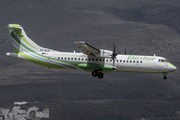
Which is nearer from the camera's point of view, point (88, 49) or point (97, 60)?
point (88, 49)

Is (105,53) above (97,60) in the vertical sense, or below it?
above

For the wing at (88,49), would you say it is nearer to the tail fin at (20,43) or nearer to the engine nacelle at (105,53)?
the engine nacelle at (105,53)

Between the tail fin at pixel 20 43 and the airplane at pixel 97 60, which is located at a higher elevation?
the tail fin at pixel 20 43

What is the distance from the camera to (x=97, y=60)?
2657 inches

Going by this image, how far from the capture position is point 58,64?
2697 inches

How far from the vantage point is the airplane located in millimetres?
66188

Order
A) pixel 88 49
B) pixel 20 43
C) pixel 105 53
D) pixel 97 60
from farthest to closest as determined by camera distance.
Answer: pixel 20 43 < pixel 97 60 < pixel 105 53 < pixel 88 49

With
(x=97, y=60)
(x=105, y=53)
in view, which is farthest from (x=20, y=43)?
(x=105, y=53)

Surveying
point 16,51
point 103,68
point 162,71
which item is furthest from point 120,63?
point 16,51

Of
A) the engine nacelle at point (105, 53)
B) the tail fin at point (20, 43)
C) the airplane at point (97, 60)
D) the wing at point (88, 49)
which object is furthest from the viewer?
the tail fin at point (20, 43)

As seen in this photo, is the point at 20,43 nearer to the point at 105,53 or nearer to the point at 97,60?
the point at 97,60

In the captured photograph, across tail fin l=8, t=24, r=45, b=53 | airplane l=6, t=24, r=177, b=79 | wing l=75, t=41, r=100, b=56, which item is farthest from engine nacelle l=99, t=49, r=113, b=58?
tail fin l=8, t=24, r=45, b=53

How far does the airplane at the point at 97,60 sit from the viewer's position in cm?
6619

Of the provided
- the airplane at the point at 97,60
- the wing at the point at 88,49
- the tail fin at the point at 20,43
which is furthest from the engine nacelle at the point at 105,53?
the tail fin at the point at 20,43
